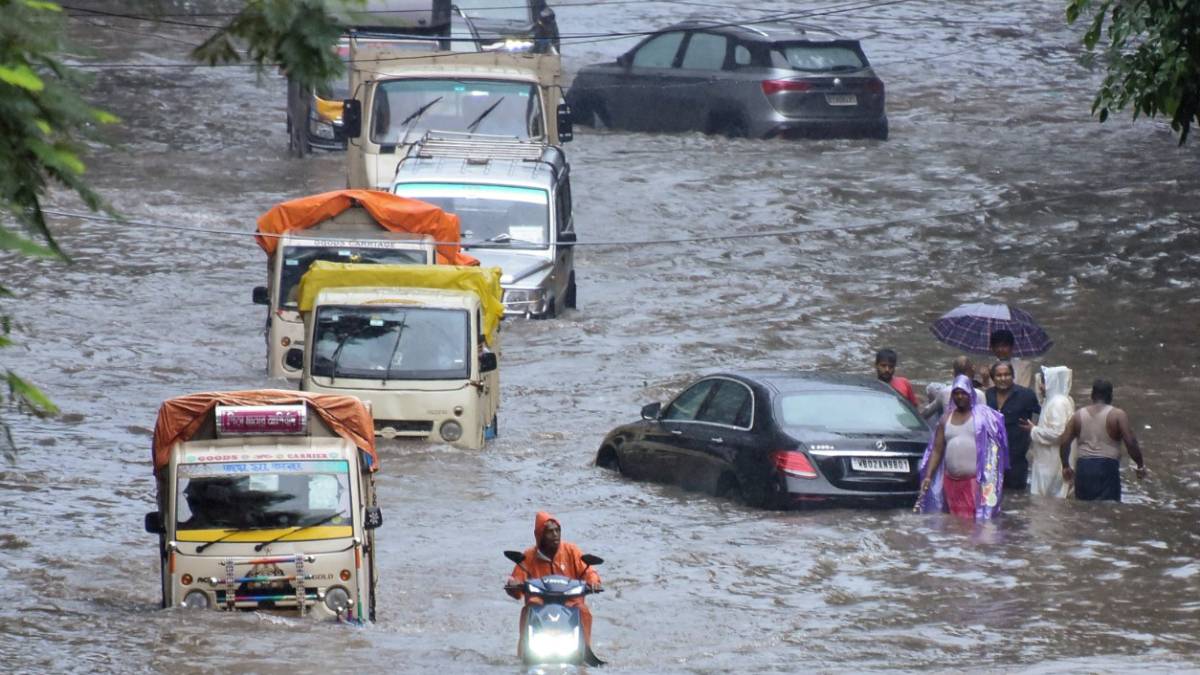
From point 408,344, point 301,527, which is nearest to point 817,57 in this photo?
point 408,344

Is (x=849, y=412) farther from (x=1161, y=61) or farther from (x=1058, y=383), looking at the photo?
(x=1161, y=61)

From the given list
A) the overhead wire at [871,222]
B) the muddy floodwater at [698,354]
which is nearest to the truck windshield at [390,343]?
the muddy floodwater at [698,354]

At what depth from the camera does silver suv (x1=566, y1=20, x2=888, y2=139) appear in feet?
99.2

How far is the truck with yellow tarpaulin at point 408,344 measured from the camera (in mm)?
17641

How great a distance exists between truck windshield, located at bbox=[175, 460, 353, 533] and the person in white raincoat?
6.11 metres

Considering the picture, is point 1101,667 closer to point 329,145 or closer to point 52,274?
point 52,274

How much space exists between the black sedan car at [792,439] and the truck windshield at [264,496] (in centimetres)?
420

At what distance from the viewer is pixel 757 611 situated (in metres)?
12.9

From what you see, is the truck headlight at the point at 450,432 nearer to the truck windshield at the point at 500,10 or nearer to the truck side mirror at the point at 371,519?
the truck side mirror at the point at 371,519

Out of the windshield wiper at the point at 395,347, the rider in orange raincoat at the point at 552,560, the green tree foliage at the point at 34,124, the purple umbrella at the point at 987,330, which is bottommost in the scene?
the windshield wiper at the point at 395,347

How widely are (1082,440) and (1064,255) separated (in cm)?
1231

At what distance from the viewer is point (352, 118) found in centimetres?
2381

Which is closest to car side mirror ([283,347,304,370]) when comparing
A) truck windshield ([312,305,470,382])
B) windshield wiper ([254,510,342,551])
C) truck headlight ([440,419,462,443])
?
truck windshield ([312,305,470,382])

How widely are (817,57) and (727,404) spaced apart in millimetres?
15505
